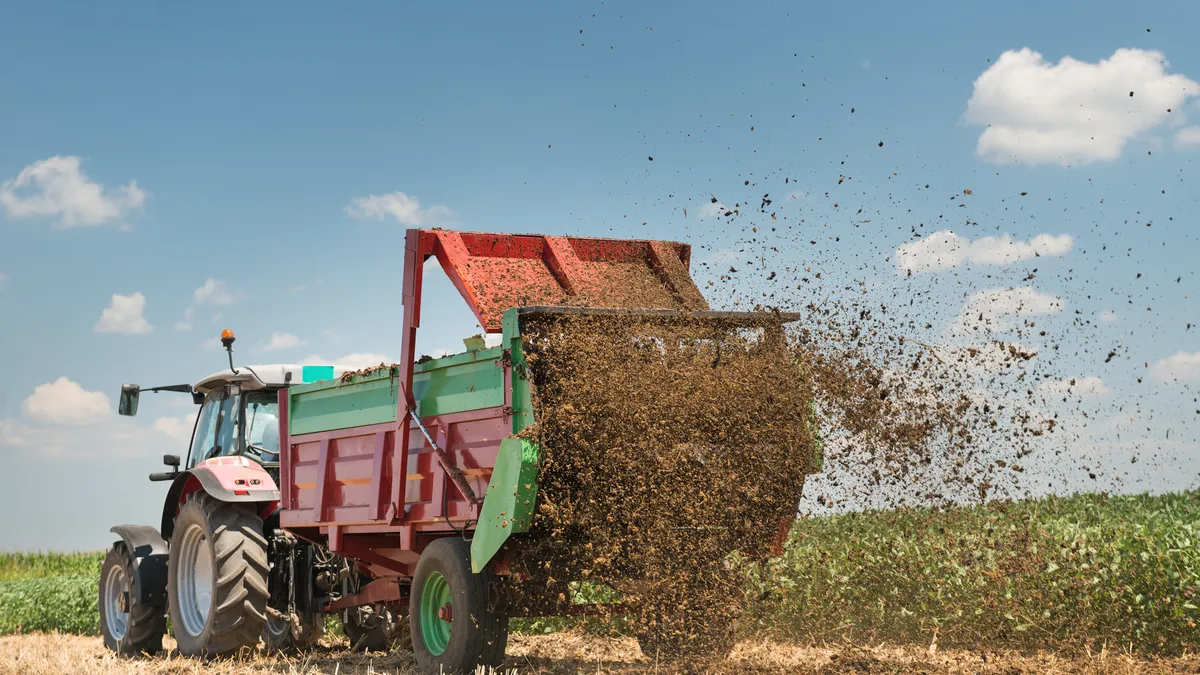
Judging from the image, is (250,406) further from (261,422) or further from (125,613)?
(125,613)

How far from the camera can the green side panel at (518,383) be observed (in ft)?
20.0

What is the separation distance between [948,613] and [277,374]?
5.71 metres

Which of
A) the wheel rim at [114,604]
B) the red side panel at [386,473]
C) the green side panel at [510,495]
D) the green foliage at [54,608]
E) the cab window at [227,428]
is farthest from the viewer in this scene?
the green foliage at [54,608]

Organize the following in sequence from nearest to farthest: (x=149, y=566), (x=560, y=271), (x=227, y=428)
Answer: (x=560, y=271)
(x=227, y=428)
(x=149, y=566)

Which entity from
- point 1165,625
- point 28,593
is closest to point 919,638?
point 1165,625

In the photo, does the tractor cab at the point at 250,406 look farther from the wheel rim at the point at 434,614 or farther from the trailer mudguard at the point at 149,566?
the wheel rim at the point at 434,614

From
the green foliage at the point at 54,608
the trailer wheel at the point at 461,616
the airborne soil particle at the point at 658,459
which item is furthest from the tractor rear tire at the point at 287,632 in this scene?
the green foliage at the point at 54,608

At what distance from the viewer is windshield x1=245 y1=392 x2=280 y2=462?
30.2 feet

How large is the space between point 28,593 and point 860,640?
1321 centimetres

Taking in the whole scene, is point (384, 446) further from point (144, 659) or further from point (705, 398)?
point (144, 659)

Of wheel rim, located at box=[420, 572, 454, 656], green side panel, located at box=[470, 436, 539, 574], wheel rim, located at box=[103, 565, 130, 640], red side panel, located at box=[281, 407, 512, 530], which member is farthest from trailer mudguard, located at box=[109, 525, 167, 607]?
green side panel, located at box=[470, 436, 539, 574]

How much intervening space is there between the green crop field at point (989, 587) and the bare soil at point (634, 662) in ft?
1.06

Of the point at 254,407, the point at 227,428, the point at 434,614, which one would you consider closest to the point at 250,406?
the point at 254,407

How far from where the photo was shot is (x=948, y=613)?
841 cm
